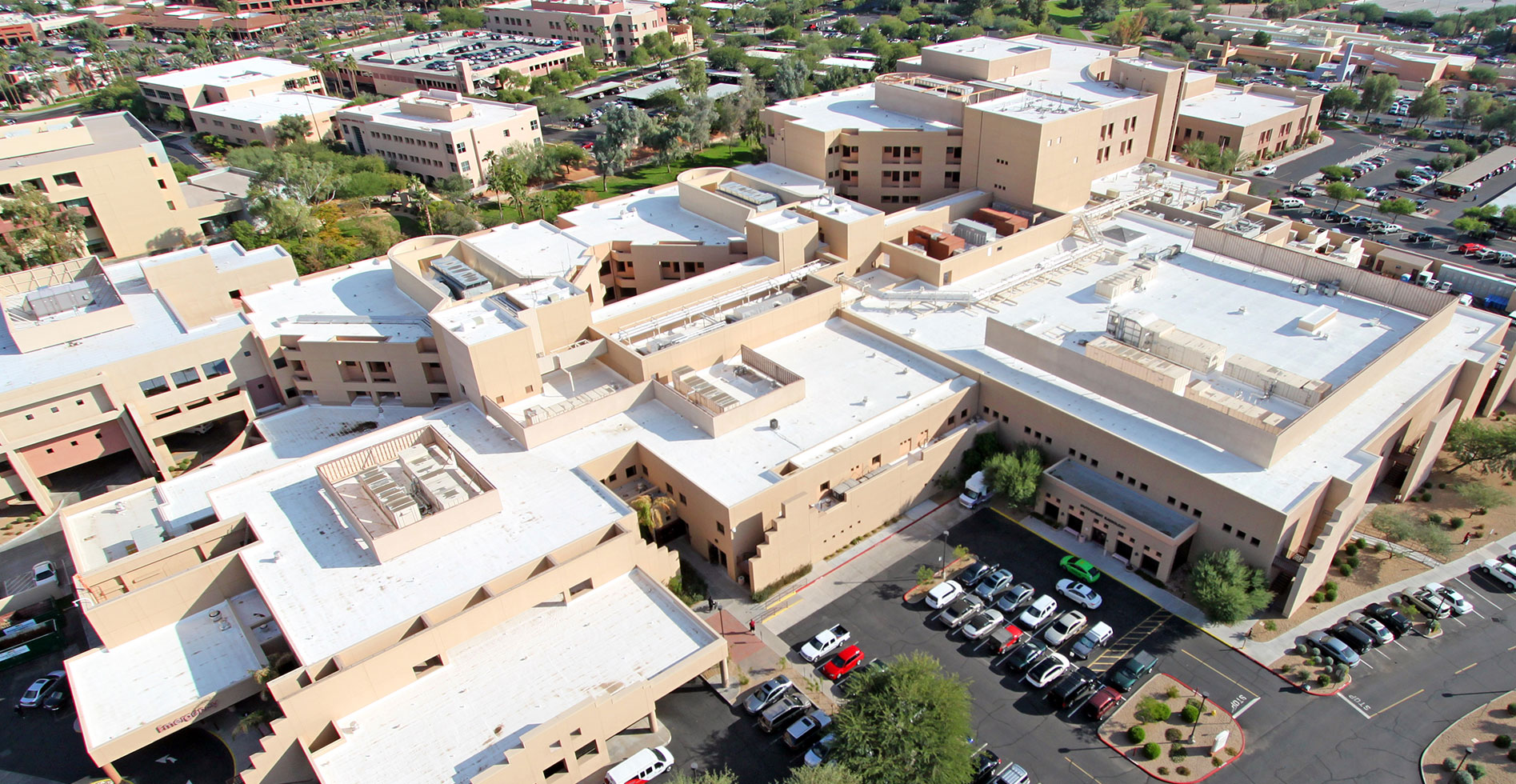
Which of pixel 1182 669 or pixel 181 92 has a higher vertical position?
pixel 181 92

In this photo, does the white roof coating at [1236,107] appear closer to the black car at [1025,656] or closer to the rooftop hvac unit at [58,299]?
the black car at [1025,656]

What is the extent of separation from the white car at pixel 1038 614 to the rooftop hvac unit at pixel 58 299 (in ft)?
243

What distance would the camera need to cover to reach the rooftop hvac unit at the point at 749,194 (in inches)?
3157

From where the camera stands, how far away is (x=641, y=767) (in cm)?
4231

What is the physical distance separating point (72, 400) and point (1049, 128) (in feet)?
264

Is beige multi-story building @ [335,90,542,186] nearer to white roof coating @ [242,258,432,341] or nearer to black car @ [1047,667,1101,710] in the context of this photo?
white roof coating @ [242,258,432,341]

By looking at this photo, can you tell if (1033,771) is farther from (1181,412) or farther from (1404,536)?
(1404,536)

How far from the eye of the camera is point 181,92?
14112 centimetres

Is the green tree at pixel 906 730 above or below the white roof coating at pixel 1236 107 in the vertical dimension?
below

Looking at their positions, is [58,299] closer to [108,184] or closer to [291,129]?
[108,184]

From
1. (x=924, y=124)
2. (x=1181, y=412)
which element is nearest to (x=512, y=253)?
(x=924, y=124)

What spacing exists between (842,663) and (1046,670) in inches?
425

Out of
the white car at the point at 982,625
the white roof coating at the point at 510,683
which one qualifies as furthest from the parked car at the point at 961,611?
the white roof coating at the point at 510,683

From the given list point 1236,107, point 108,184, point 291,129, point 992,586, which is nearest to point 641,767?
point 992,586
